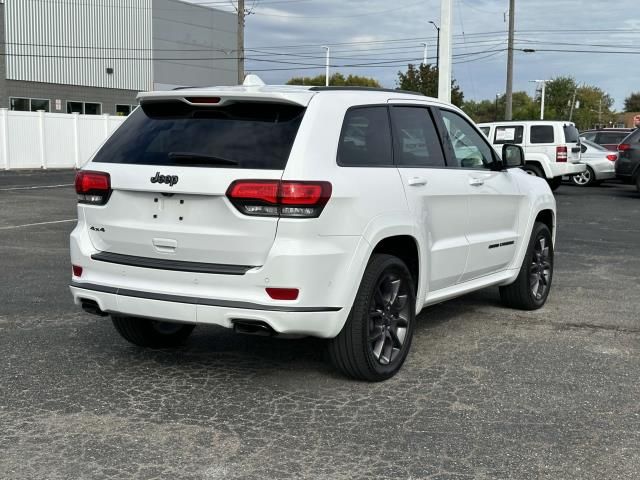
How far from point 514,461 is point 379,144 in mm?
2201

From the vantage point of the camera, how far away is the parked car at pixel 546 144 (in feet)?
69.7

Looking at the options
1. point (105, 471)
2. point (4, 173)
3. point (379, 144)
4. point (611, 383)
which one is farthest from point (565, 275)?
point (4, 173)

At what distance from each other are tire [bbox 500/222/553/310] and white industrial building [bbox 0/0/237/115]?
3785 centimetres

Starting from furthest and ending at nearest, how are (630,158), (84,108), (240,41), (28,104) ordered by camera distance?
(84,108)
(28,104)
(240,41)
(630,158)

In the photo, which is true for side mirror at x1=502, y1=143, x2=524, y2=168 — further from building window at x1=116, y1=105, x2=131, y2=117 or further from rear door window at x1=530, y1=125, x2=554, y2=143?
building window at x1=116, y1=105, x2=131, y2=117

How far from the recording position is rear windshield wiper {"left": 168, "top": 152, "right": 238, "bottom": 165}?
4555mm

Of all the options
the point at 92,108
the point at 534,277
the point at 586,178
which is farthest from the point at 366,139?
the point at 92,108

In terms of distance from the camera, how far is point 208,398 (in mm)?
4723

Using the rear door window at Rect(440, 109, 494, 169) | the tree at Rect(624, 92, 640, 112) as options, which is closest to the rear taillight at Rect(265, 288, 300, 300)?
the rear door window at Rect(440, 109, 494, 169)

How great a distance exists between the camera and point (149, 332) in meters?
5.71

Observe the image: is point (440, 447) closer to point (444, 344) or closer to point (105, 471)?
point (105, 471)

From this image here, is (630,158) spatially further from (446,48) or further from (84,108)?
(84,108)

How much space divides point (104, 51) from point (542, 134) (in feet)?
103

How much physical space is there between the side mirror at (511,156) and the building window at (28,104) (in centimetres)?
3807
